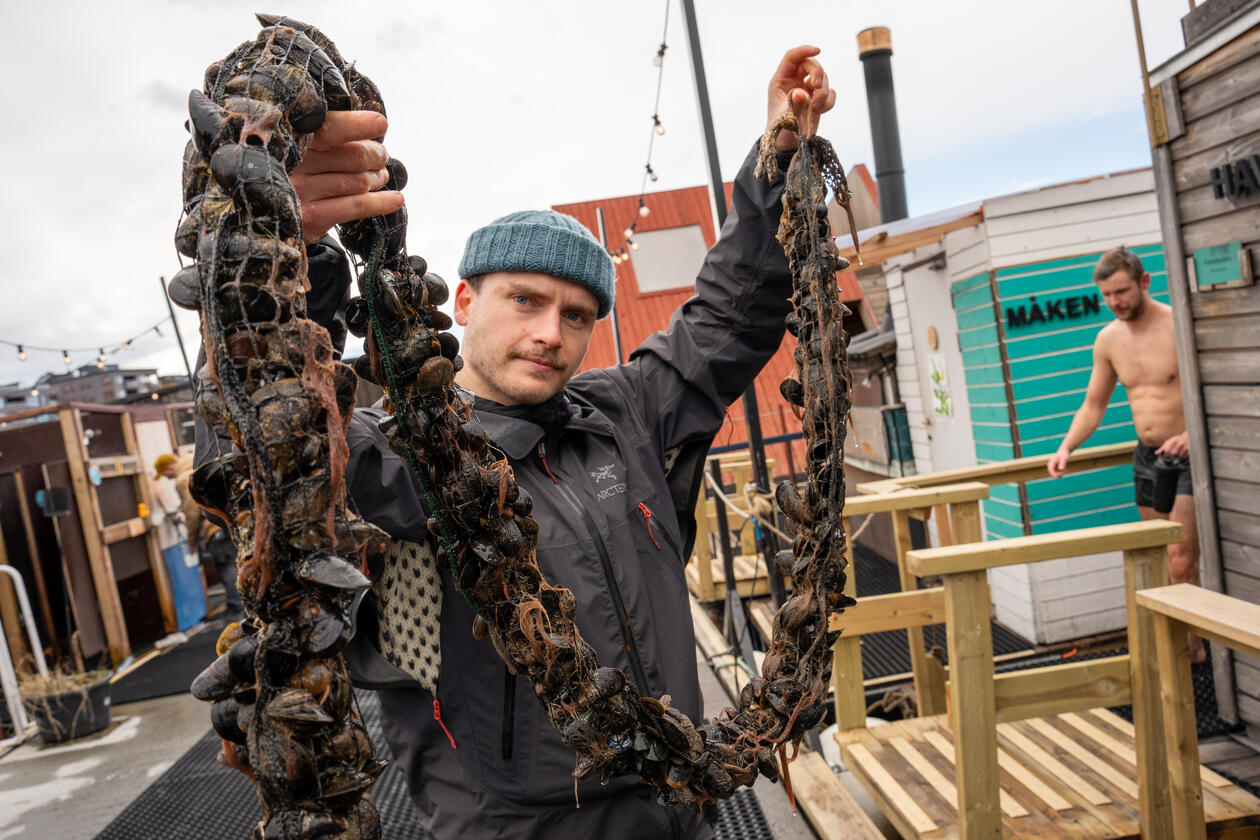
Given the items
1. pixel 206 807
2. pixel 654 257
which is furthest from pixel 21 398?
pixel 206 807

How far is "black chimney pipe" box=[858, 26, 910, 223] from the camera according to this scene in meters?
10.7

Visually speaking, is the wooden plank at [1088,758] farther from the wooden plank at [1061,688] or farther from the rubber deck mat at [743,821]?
the rubber deck mat at [743,821]

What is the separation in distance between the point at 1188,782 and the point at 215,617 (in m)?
10.5

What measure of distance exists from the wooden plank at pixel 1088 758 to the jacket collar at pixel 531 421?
93.9 inches

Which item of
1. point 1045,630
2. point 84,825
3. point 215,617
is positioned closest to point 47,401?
point 215,617

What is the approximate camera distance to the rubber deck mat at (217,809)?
3393 millimetres

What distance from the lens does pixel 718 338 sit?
6.19 ft

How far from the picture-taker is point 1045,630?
537cm

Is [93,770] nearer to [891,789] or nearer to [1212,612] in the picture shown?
[891,789]

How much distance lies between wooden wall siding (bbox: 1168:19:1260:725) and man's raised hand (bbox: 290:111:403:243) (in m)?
3.78

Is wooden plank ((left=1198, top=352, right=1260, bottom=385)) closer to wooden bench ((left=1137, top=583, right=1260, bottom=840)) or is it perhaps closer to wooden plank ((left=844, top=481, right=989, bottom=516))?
wooden plank ((left=844, top=481, right=989, bottom=516))

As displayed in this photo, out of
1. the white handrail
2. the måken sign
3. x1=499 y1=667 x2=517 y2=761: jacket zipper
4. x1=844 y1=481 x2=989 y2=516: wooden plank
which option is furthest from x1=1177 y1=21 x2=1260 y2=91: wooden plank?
the white handrail

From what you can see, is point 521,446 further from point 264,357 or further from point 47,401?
point 47,401

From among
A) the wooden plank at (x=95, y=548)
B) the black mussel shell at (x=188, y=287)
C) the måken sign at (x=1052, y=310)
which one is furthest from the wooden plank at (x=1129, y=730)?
the wooden plank at (x=95, y=548)
